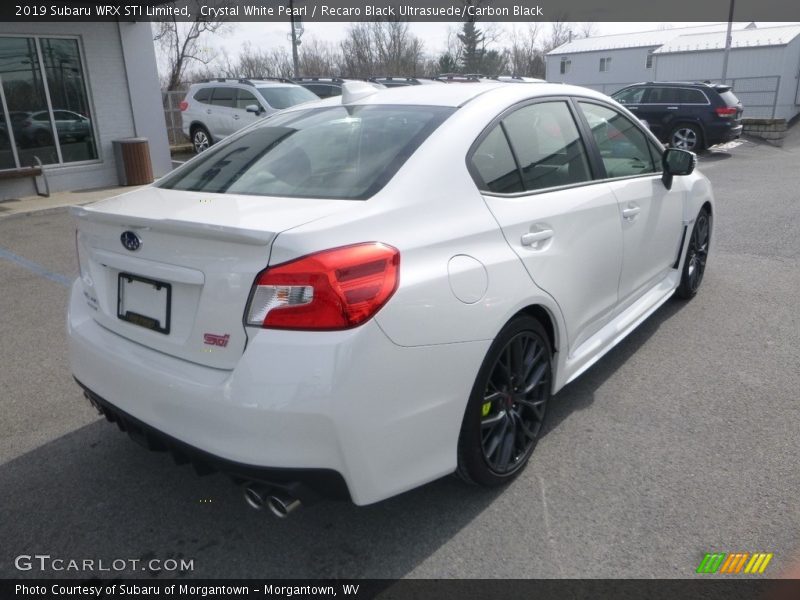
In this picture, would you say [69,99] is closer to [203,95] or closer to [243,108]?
[243,108]

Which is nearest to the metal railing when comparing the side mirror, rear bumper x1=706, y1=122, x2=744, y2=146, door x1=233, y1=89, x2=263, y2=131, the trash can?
door x1=233, y1=89, x2=263, y2=131

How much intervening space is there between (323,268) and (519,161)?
134 cm

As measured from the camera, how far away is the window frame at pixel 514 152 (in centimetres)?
266

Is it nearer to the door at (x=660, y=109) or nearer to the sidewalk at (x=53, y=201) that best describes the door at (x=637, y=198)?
the sidewalk at (x=53, y=201)

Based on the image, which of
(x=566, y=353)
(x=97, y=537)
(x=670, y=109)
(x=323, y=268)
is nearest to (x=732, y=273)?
(x=566, y=353)

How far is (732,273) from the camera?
234 inches

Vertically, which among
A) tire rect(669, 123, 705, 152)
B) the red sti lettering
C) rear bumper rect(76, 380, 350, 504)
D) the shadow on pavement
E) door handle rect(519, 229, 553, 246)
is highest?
door handle rect(519, 229, 553, 246)

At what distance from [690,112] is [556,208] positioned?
15.7m

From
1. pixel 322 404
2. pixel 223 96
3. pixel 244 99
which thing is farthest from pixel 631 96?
pixel 322 404

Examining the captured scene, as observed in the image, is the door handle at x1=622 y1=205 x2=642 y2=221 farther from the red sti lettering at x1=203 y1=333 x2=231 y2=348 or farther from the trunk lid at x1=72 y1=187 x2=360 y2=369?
the red sti lettering at x1=203 y1=333 x2=231 y2=348

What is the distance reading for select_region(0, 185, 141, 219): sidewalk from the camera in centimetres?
994

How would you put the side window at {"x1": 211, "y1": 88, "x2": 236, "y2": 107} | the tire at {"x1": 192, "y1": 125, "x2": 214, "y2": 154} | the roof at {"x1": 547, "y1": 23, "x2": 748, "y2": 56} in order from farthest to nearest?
the roof at {"x1": 547, "y1": 23, "x2": 748, "y2": 56} → the tire at {"x1": 192, "y1": 125, "x2": 214, "y2": 154} → the side window at {"x1": 211, "y1": 88, "x2": 236, "y2": 107}

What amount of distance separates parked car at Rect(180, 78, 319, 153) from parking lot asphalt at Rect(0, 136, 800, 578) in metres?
11.6

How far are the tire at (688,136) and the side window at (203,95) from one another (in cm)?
1202
